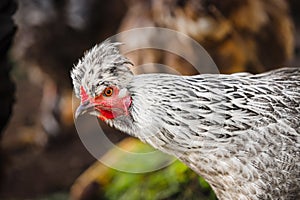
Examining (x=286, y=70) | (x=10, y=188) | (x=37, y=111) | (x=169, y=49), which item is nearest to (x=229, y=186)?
(x=286, y=70)

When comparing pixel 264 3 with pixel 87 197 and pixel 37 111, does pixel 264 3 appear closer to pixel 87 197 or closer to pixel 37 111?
pixel 87 197

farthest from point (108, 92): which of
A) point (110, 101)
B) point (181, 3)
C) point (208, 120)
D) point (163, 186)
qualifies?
point (181, 3)

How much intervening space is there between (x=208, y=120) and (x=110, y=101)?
45cm

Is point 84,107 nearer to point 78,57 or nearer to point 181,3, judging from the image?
point 181,3

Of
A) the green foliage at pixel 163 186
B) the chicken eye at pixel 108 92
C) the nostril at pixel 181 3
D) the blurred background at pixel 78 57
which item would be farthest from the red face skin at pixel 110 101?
the nostril at pixel 181 3

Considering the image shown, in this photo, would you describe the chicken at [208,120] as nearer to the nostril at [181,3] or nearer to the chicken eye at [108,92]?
the chicken eye at [108,92]

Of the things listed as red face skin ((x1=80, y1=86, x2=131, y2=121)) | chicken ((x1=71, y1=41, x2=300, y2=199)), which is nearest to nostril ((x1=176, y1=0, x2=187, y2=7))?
chicken ((x1=71, y1=41, x2=300, y2=199))

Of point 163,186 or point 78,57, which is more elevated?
point 78,57

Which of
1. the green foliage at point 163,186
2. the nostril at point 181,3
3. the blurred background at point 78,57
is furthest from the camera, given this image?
the nostril at point 181,3

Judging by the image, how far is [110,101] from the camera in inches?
107

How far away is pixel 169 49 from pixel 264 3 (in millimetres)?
830

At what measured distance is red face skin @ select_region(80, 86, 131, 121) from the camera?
107 inches

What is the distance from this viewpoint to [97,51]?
2717 millimetres

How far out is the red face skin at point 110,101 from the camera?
2717 millimetres
